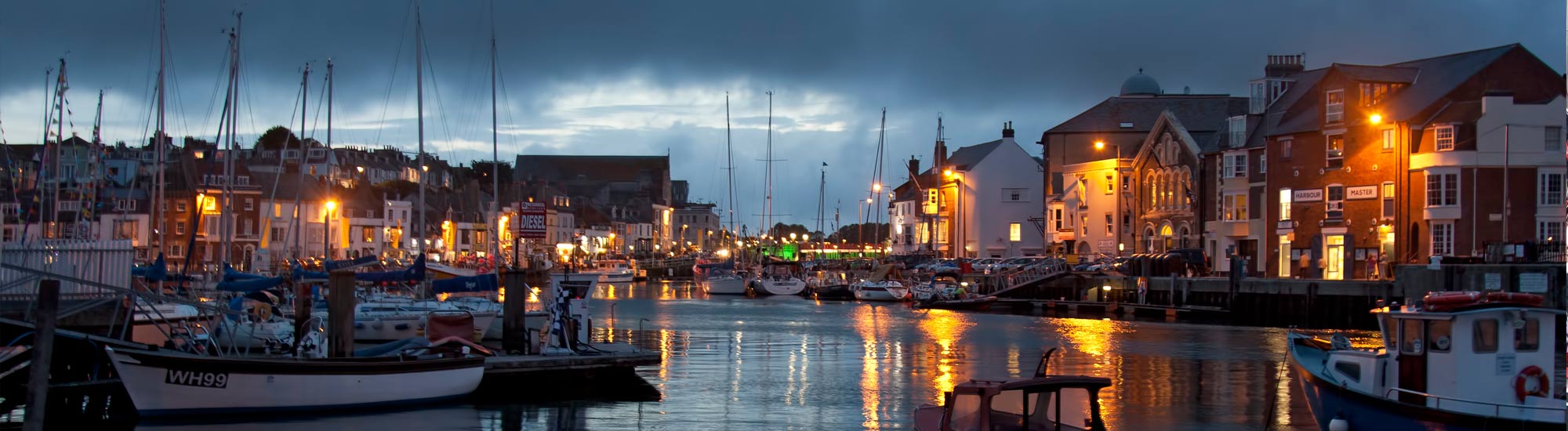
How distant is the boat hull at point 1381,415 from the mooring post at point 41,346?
68.0 feet

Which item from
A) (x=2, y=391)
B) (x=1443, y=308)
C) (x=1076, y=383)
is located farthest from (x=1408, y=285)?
(x=2, y=391)

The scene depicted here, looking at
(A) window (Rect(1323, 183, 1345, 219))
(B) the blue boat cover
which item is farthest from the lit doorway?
(B) the blue boat cover

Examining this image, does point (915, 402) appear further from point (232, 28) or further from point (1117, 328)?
point (232, 28)

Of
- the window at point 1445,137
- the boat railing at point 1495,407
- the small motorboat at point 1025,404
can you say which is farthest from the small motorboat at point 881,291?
the small motorboat at point 1025,404

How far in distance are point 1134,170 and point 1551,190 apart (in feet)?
98.5

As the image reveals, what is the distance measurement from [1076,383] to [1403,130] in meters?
45.1

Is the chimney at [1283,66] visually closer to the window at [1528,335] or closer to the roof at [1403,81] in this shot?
the roof at [1403,81]

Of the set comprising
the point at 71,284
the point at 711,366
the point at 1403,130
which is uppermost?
the point at 1403,130

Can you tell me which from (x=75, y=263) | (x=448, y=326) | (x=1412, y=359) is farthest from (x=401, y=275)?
(x=1412, y=359)

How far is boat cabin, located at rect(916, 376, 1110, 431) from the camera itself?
749 inches

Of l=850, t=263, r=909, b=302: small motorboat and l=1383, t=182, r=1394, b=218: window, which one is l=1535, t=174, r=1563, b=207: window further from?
l=850, t=263, r=909, b=302: small motorboat

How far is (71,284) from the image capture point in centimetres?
3031

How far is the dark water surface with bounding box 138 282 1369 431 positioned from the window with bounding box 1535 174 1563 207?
12.0 m

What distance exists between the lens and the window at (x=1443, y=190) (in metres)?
55.4
